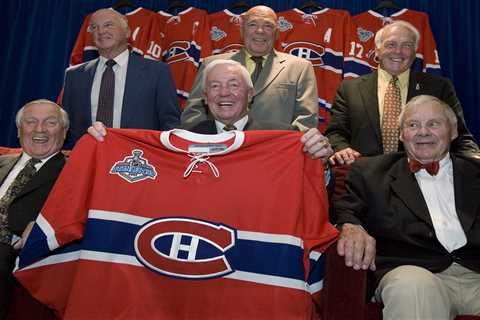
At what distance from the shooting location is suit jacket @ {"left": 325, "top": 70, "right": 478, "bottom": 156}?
3.31 meters

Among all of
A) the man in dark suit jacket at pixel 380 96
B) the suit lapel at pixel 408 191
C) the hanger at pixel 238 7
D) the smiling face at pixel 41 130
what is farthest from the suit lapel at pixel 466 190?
the hanger at pixel 238 7

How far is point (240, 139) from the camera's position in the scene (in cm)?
227

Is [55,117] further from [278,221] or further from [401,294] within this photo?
[401,294]

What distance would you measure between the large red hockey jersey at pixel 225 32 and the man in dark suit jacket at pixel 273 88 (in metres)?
1.10

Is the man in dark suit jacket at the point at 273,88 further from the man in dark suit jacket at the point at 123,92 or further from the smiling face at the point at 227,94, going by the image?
the smiling face at the point at 227,94

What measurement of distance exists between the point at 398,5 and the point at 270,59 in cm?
189

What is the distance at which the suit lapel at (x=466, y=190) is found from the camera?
2328 millimetres

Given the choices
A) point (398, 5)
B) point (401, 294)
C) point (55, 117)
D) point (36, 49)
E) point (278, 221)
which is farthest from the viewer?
point (36, 49)

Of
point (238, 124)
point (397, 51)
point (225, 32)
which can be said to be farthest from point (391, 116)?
point (225, 32)

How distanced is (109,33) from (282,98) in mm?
1169

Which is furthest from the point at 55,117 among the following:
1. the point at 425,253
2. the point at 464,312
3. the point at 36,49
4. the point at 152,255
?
the point at 36,49

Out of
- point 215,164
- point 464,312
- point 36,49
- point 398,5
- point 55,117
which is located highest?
point 398,5

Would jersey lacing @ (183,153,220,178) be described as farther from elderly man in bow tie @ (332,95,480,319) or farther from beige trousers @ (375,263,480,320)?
beige trousers @ (375,263,480,320)

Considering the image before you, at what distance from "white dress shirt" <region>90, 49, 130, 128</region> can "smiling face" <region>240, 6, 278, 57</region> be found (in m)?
0.77
